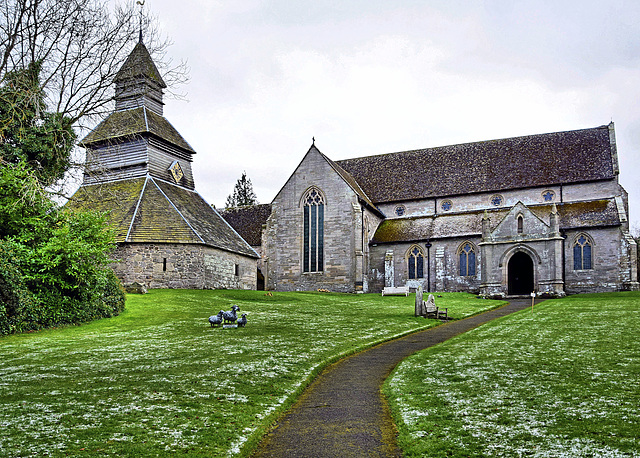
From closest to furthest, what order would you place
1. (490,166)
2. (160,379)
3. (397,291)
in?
A: (160,379), (397,291), (490,166)

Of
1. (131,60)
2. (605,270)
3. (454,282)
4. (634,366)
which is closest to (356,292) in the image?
(454,282)

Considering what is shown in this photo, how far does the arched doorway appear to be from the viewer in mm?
42281

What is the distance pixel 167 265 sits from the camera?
34938 mm

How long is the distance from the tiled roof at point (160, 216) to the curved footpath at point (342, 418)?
2305cm

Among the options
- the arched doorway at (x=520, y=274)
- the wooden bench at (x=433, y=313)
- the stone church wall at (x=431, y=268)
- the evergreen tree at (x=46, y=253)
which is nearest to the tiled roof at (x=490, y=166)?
the stone church wall at (x=431, y=268)

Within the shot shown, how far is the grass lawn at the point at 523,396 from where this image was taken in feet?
24.9

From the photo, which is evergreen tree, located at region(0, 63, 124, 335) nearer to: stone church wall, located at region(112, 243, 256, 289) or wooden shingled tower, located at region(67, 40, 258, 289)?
wooden shingled tower, located at region(67, 40, 258, 289)

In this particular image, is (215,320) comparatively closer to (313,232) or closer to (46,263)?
(46,263)

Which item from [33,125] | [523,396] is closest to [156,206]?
[33,125]

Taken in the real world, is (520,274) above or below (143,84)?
below

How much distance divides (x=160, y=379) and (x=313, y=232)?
117 feet

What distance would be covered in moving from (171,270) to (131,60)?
1802 centimetres

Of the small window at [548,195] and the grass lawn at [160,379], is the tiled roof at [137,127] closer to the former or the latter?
the grass lawn at [160,379]

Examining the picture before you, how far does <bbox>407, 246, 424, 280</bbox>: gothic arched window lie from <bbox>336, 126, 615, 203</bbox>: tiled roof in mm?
5906
